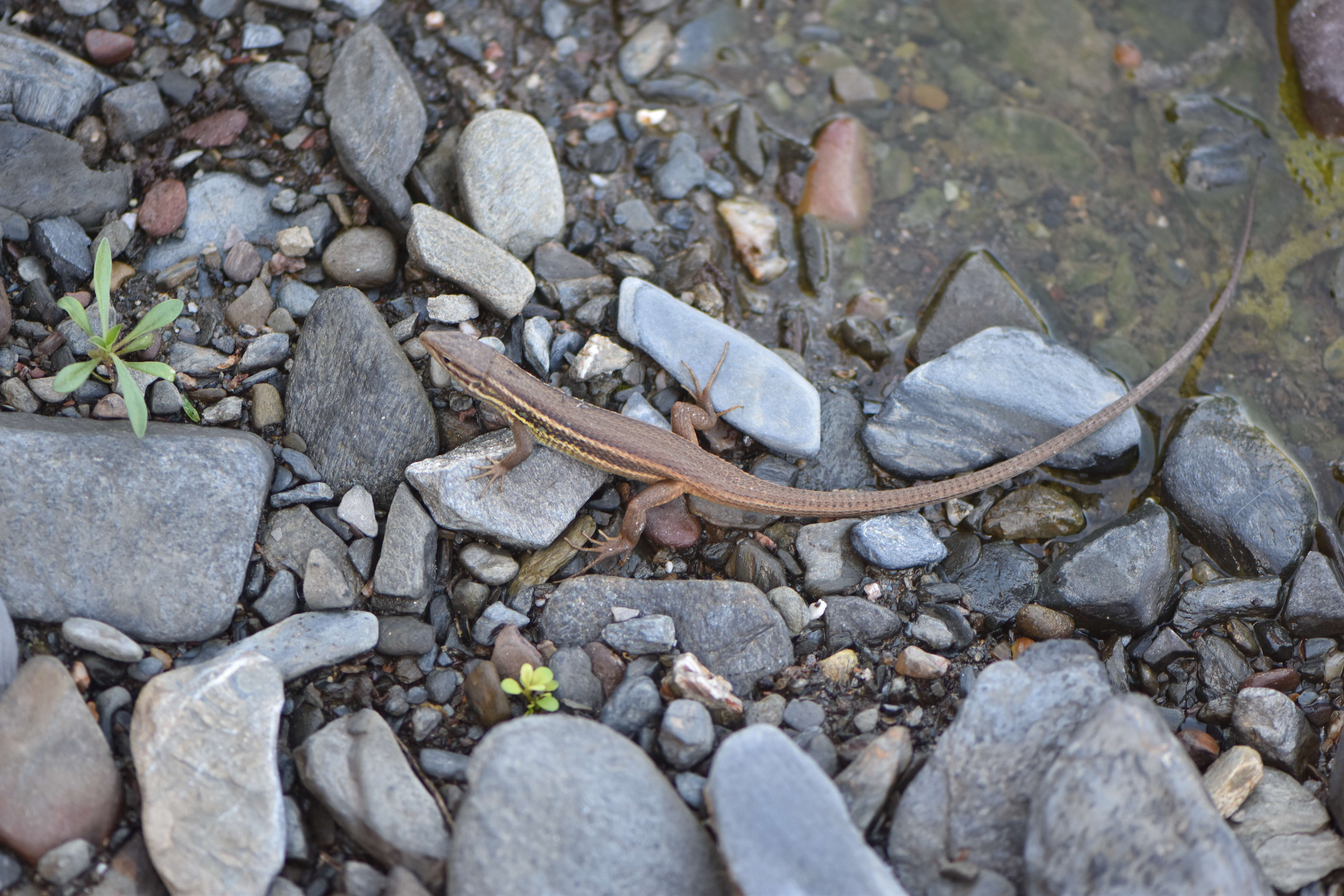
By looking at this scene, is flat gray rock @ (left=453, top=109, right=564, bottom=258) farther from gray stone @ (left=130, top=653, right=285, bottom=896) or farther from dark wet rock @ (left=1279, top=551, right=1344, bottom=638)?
dark wet rock @ (left=1279, top=551, right=1344, bottom=638)

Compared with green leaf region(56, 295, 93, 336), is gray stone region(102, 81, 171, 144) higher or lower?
higher

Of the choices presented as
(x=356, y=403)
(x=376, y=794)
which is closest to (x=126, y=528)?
(x=356, y=403)

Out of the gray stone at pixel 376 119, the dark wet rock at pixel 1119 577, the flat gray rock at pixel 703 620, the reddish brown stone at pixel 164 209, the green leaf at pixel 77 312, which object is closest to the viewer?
the green leaf at pixel 77 312

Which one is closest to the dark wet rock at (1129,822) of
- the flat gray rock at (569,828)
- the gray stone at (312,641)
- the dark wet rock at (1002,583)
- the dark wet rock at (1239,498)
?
the dark wet rock at (1002,583)

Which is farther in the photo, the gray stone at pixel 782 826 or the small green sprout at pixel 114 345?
the small green sprout at pixel 114 345

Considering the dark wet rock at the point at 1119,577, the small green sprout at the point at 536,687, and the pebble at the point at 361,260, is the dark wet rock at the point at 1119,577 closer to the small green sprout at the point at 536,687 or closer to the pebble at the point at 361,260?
the small green sprout at the point at 536,687

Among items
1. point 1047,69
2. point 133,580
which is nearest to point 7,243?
point 133,580

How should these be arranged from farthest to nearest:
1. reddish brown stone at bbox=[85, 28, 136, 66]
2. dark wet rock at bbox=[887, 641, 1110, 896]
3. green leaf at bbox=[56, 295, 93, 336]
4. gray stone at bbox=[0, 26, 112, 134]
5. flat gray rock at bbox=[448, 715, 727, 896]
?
reddish brown stone at bbox=[85, 28, 136, 66], gray stone at bbox=[0, 26, 112, 134], green leaf at bbox=[56, 295, 93, 336], dark wet rock at bbox=[887, 641, 1110, 896], flat gray rock at bbox=[448, 715, 727, 896]

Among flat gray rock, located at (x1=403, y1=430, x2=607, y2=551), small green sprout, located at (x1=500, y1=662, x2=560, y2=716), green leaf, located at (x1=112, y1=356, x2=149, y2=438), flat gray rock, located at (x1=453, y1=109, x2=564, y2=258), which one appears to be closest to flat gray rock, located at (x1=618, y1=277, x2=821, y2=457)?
flat gray rock, located at (x1=453, y1=109, x2=564, y2=258)
